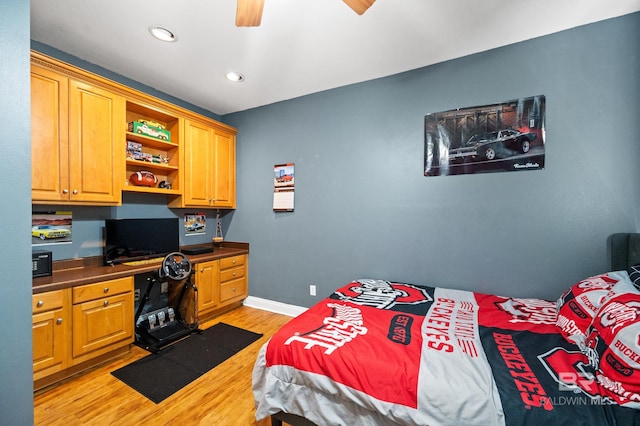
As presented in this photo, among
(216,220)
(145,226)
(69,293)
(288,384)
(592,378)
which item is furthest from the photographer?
(216,220)

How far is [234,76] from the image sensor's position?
2707mm

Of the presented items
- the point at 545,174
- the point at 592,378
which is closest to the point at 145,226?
the point at 592,378

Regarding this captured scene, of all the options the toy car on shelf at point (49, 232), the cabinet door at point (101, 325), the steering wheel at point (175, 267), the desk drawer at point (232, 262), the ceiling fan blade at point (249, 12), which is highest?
the ceiling fan blade at point (249, 12)

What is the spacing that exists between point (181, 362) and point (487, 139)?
340cm

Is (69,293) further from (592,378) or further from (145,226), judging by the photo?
(592,378)

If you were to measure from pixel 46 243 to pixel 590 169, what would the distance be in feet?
15.1

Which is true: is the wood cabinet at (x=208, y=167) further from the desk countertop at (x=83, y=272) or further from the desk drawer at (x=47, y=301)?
the desk drawer at (x=47, y=301)

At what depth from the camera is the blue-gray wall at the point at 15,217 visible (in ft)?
3.60

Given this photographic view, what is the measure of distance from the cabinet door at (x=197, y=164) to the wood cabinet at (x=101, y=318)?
1183 mm

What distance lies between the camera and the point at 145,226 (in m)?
2.85

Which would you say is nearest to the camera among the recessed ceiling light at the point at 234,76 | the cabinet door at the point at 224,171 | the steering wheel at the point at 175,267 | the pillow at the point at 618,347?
the pillow at the point at 618,347

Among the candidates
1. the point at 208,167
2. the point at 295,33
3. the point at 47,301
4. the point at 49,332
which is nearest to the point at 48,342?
the point at 49,332

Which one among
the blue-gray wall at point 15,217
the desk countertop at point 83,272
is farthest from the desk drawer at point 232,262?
the blue-gray wall at point 15,217

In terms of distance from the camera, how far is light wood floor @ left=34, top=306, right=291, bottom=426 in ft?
5.38
